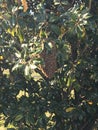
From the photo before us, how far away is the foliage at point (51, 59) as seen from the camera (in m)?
3.63

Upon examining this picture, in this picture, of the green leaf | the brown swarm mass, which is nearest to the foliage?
the brown swarm mass

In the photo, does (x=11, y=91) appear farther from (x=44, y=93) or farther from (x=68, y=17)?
(x=68, y=17)

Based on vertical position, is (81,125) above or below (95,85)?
below

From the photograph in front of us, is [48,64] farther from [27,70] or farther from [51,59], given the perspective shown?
[27,70]

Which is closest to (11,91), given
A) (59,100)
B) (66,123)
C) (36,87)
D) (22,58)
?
(36,87)

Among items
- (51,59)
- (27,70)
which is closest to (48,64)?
(51,59)

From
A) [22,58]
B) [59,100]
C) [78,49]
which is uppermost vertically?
[78,49]

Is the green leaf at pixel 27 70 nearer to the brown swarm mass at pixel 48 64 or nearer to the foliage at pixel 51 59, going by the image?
the foliage at pixel 51 59

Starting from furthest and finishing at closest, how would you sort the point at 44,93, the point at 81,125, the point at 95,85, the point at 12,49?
the point at 81,125
the point at 95,85
the point at 44,93
the point at 12,49

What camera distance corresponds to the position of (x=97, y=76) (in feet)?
14.5

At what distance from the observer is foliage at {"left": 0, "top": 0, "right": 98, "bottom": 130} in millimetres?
3633

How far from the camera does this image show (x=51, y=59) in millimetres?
4246

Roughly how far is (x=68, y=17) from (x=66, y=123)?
2183 mm

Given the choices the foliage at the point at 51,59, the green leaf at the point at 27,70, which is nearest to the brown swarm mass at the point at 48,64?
the foliage at the point at 51,59
